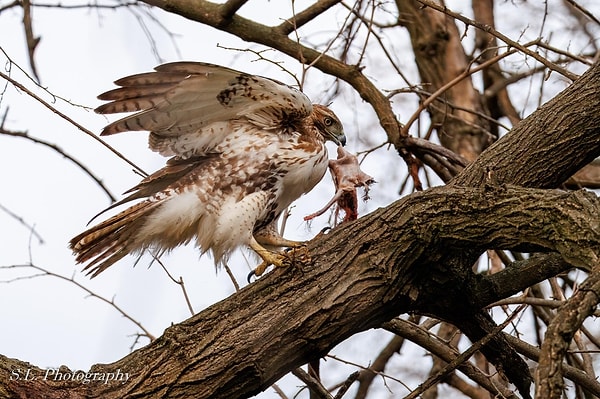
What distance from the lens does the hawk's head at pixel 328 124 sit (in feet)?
14.7

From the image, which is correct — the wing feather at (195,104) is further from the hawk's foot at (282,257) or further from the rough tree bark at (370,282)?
the rough tree bark at (370,282)

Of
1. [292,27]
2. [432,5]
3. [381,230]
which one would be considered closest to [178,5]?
[292,27]

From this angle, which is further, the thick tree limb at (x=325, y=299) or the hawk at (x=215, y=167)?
Answer: the hawk at (x=215, y=167)

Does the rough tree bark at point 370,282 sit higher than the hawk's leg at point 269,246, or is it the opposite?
the hawk's leg at point 269,246

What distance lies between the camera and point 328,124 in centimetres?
448

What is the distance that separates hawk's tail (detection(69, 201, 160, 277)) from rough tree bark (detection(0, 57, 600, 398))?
3.17ft

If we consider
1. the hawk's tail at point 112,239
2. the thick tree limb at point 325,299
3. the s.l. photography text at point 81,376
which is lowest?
the s.l. photography text at point 81,376

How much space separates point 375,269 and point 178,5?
2477 mm

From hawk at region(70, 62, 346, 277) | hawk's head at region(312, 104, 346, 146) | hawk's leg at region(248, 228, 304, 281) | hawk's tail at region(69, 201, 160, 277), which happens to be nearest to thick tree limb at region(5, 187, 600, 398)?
hawk's leg at region(248, 228, 304, 281)

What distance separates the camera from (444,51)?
693 cm

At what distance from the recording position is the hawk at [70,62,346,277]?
12.7ft

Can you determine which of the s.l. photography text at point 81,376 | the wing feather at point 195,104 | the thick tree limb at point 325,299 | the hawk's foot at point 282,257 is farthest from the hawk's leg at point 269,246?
the s.l. photography text at point 81,376

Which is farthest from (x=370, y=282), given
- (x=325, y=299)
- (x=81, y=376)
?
(x=81, y=376)

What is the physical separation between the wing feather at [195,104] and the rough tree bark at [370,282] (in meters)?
0.95
